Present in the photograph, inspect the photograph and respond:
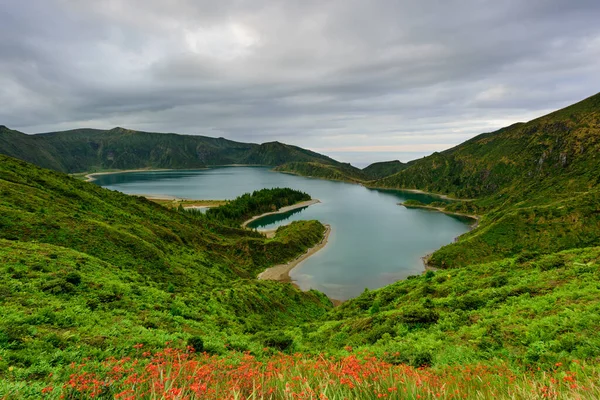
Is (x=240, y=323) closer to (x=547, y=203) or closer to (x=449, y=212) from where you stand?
(x=547, y=203)

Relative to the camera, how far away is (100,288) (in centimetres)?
1986

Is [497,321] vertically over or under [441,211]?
over

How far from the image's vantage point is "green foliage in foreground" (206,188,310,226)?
417 ft

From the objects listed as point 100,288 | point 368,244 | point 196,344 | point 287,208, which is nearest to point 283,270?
point 368,244

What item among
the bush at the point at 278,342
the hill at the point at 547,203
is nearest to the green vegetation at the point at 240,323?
the bush at the point at 278,342

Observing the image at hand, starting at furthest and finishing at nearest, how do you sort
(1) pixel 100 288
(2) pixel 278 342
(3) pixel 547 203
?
(3) pixel 547 203, (1) pixel 100 288, (2) pixel 278 342

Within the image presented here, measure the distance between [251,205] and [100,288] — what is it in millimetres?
132627

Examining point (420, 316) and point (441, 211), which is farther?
point (441, 211)

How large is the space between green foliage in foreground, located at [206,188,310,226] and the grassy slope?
6883 cm

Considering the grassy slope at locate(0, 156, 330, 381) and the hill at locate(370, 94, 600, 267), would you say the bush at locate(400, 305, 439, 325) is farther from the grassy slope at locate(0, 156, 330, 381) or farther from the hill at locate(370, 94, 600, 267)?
the hill at locate(370, 94, 600, 267)

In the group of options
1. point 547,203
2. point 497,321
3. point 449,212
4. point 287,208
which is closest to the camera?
point 497,321

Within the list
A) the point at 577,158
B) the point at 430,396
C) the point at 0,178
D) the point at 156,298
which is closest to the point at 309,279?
the point at 156,298

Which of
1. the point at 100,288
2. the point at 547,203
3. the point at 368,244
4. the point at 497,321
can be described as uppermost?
the point at 497,321

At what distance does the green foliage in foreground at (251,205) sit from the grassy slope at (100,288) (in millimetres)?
68827
